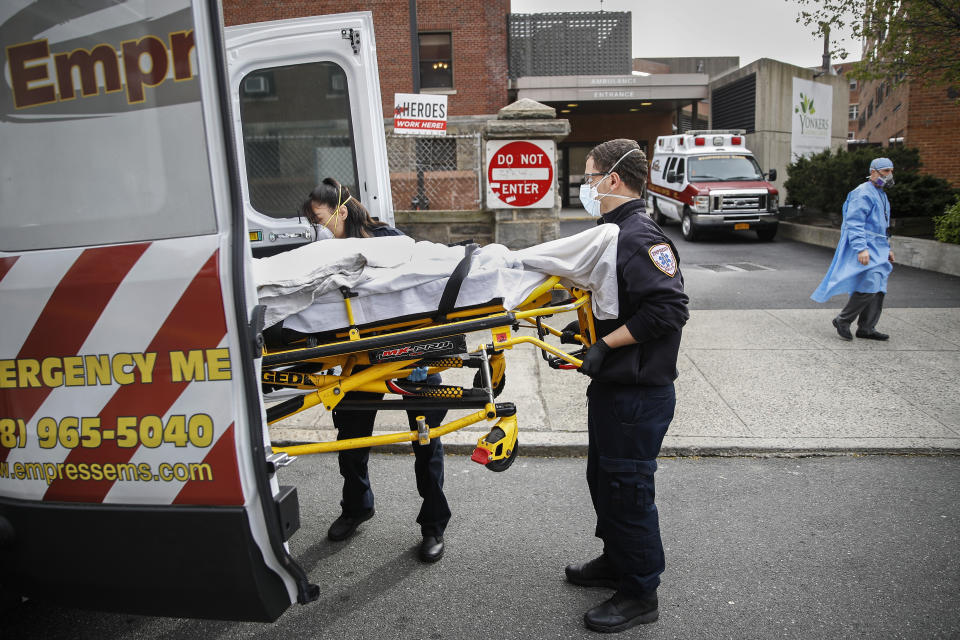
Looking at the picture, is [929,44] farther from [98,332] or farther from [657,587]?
[98,332]

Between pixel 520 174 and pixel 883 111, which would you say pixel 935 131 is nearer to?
pixel 520 174

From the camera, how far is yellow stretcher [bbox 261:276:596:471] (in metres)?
2.72

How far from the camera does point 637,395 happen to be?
2.84m

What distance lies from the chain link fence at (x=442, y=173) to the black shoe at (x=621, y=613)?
20.7 ft

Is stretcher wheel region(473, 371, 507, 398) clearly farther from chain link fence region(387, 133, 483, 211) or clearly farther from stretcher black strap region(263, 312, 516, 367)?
chain link fence region(387, 133, 483, 211)

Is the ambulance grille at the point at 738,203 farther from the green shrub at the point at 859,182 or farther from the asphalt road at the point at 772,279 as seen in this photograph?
the green shrub at the point at 859,182

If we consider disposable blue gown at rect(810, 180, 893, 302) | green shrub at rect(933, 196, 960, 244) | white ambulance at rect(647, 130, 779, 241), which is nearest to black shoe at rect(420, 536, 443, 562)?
disposable blue gown at rect(810, 180, 893, 302)

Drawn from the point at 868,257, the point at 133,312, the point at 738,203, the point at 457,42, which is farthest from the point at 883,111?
the point at 133,312

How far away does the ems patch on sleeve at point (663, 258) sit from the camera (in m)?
2.71

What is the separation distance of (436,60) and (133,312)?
23251 mm

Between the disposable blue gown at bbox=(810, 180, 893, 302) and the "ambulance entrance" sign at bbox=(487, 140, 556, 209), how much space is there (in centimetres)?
315

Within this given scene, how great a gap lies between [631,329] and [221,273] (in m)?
1.53

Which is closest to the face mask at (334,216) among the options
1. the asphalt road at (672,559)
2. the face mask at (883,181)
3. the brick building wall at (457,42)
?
the asphalt road at (672,559)

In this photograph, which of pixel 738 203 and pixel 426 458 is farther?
pixel 738 203
